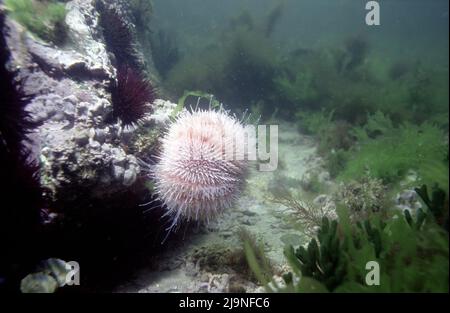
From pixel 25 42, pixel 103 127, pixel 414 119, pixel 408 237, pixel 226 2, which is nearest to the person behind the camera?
pixel 408 237

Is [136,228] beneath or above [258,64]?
beneath

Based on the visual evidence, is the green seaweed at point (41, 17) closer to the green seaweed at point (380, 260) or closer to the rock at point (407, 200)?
the green seaweed at point (380, 260)

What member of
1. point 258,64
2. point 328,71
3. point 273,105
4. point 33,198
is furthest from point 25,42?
point 328,71

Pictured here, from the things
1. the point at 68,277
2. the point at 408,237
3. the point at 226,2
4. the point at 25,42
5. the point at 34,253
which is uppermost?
the point at 226,2

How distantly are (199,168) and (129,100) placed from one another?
4.42 feet

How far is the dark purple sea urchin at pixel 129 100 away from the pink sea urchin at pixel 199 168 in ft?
1.92

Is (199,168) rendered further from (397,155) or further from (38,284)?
(397,155)

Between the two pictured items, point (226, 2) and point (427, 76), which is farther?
point (226, 2)

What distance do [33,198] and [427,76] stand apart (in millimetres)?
10478

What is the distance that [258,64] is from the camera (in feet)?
35.3

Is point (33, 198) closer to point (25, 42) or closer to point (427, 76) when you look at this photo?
point (25, 42)

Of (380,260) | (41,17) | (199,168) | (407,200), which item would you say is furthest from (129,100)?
(407,200)

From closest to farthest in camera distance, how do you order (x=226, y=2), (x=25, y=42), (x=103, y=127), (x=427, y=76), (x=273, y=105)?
(x=103, y=127) → (x=25, y=42) → (x=427, y=76) → (x=273, y=105) → (x=226, y=2)

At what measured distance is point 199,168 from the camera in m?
3.14
